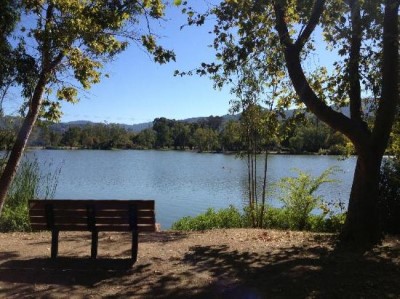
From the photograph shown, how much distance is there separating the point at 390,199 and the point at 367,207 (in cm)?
196

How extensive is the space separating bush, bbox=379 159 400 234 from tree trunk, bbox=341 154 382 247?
1.53 meters

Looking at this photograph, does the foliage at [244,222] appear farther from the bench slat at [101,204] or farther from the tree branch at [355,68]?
the bench slat at [101,204]

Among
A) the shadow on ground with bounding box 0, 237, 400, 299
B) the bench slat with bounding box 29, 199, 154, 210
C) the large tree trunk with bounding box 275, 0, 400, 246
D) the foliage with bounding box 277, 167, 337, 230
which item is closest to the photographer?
the shadow on ground with bounding box 0, 237, 400, 299

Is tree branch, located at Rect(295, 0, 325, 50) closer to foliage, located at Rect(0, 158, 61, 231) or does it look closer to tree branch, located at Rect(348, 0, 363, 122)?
tree branch, located at Rect(348, 0, 363, 122)

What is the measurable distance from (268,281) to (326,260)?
113 centimetres

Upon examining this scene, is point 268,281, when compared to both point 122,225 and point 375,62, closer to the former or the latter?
point 122,225

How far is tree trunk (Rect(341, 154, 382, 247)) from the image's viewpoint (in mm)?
6703

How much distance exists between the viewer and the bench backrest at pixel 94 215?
226 inches

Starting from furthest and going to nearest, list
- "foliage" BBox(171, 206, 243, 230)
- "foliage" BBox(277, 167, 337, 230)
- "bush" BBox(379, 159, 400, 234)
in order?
"foliage" BBox(171, 206, 243, 230) → "foliage" BBox(277, 167, 337, 230) → "bush" BBox(379, 159, 400, 234)

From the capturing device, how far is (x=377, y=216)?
678cm

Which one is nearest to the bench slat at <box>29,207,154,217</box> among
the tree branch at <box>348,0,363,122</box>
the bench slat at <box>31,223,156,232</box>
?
the bench slat at <box>31,223,156,232</box>

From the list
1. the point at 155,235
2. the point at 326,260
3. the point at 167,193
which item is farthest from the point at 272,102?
the point at 167,193

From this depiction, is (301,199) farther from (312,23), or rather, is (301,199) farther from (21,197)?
(21,197)

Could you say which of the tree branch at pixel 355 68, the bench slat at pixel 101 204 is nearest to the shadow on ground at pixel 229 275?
the bench slat at pixel 101 204
